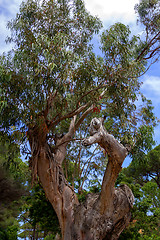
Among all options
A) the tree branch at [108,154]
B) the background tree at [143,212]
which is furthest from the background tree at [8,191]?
the tree branch at [108,154]

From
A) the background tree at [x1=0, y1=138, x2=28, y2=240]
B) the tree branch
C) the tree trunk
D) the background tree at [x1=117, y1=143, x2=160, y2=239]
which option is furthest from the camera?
the background tree at [x1=0, y1=138, x2=28, y2=240]

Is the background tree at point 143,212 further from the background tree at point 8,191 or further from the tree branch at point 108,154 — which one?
the background tree at point 8,191

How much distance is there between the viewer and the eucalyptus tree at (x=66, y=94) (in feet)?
19.5

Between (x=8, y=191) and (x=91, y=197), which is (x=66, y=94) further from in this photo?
(x=8, y=191)

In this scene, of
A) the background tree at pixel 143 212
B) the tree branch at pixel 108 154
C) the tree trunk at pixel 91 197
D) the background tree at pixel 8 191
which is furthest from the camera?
the background tree at pixel 8 191

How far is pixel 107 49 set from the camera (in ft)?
22.6

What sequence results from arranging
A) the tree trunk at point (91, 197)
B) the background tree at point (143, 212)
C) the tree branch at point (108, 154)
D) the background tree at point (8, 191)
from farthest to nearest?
the background tree at point (8, 191), the background tree at point (143, 212), the tree trunk at point (91, 197), the tree branch at point (108, 154)

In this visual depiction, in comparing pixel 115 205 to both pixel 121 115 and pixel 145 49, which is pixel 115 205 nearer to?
pixel 121 115

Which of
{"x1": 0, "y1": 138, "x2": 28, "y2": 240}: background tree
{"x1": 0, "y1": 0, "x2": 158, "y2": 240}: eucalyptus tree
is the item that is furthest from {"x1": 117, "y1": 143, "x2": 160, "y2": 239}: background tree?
{"x1": 0, "y1": 138, "x2": 28, "y2": 240}: background tree

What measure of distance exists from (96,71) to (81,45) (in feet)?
4.33

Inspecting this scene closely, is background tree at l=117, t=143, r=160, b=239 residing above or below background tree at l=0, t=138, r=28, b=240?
below

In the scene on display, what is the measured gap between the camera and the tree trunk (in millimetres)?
5676

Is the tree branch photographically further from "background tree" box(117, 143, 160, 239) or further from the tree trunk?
"background tree" box(117, 143, 160, 239)

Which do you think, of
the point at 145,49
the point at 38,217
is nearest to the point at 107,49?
the point at 145,49
